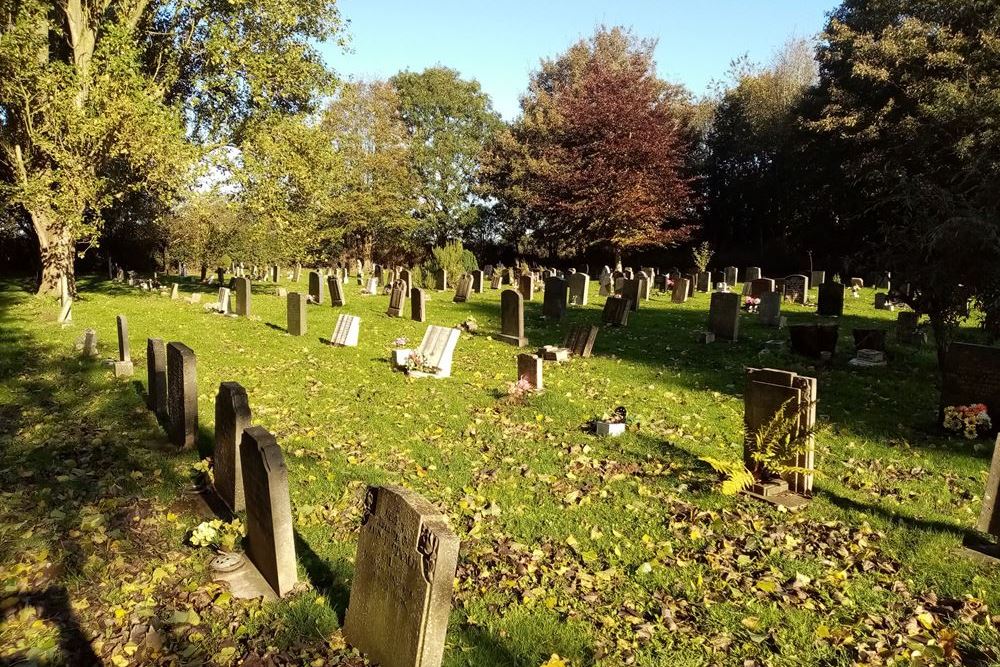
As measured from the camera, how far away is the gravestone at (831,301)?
19.0m

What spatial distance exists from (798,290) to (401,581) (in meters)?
22.4

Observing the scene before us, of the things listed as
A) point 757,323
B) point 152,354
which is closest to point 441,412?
point 152,354

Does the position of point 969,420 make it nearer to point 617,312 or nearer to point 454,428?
point 454,428

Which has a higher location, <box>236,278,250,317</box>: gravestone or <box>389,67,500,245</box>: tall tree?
<box>389,67,500,245</box>: tall tree

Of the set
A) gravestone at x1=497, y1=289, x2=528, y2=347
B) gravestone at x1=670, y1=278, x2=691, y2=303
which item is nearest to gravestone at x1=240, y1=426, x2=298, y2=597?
gravestone at x1=497, y1=289, x2=528, y2=347

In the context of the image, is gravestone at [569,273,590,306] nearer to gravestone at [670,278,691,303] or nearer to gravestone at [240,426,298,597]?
gravestone at [670,278,691,303]

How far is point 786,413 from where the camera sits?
6.43m

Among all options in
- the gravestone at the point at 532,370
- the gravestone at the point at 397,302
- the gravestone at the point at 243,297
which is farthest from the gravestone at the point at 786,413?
the gravestone at the point at 243,297

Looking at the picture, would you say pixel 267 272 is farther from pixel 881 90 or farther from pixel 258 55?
pixel 881 90

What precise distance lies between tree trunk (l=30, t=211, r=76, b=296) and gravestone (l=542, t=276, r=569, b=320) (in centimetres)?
1512

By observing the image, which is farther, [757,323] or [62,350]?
[757,323]

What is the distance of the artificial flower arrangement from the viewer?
25.4ft

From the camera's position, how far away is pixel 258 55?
2156 centimetres

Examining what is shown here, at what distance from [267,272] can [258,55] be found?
1955 centimetres
